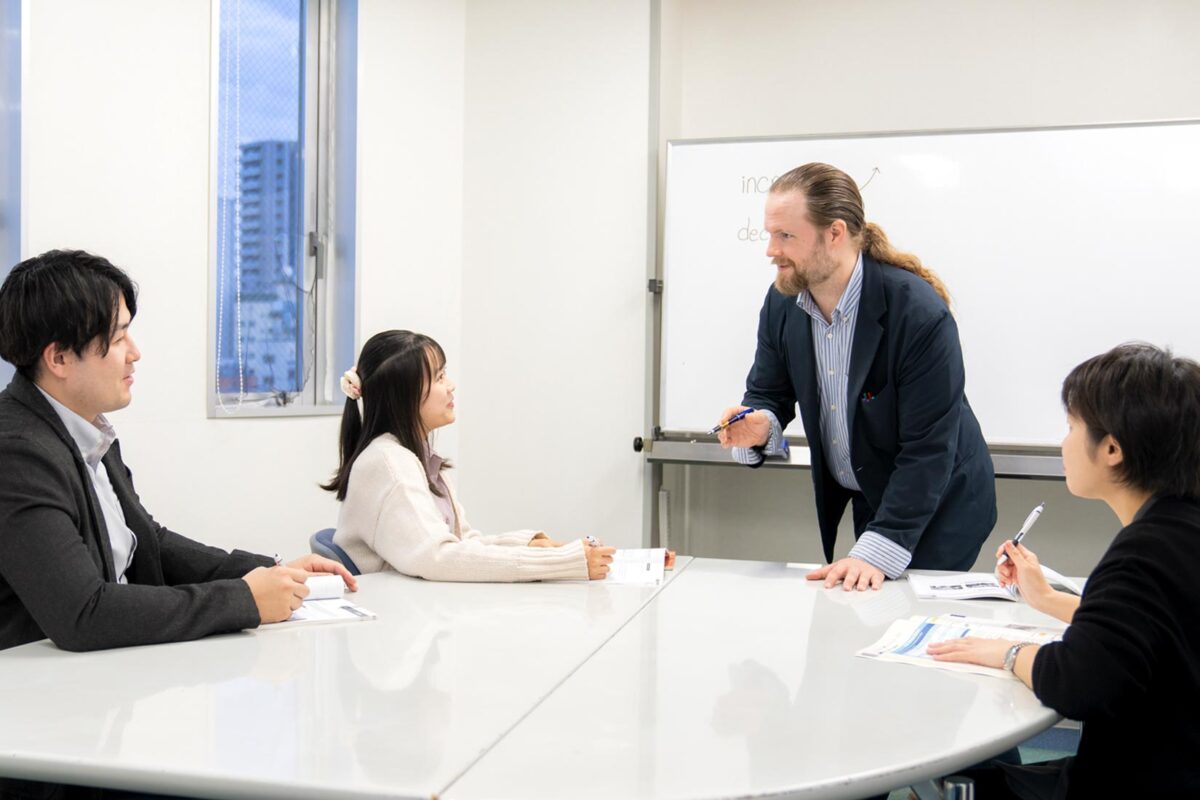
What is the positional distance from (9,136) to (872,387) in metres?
2.06

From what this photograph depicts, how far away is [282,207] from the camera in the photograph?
3539 mm

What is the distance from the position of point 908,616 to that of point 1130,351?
25.4 inches

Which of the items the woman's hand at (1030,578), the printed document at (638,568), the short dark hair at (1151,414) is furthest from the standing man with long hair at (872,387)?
the short dark hair at (1151,414)

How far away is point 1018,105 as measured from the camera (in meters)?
4.04

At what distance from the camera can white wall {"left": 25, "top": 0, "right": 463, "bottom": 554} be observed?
2578 mm

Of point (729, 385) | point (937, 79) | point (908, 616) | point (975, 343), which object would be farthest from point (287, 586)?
point (937, 79)

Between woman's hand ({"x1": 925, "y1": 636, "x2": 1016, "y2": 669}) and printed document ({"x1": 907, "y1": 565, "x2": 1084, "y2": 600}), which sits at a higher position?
woman's hand ({"x1": 925, "y1": 636, "x2": 1016, "y2": 669})

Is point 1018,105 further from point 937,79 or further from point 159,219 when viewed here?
point 159,219

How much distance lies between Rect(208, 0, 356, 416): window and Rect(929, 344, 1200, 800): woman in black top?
7.77 ft

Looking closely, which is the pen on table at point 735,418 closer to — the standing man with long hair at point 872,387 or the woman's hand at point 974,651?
the standing man with long hair at point 872,387

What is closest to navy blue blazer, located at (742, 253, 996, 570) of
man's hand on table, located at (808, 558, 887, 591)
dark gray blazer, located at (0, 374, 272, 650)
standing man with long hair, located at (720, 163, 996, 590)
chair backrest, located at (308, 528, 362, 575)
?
standing man with long hair, located at (720, 163, 996, 590)

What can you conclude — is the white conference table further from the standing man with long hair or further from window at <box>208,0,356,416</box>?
window at <box>208,0,356,416</box>

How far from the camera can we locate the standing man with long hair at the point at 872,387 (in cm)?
230

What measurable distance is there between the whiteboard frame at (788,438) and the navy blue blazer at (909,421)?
1.13 meters
